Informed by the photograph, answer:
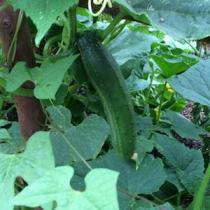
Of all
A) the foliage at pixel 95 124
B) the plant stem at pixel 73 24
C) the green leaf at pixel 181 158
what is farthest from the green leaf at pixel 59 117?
the green leaf at pixel 181 158

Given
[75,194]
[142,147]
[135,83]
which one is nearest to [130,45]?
[135,83]

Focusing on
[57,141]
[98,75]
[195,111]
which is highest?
[98,75]

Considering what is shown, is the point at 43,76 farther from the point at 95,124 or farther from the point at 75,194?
the point at 75,194

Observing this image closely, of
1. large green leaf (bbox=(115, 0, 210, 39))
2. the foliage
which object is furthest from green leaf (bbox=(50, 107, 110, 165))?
large green leaf (bbox=(115, 0, 210, 39))

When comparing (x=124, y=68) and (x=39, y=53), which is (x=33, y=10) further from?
(x=124, y=68)

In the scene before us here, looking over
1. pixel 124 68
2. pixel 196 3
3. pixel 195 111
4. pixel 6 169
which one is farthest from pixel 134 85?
pixel 6 169

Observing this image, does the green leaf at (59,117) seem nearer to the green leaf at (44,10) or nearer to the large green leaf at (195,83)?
the large green leaf at (195,83)

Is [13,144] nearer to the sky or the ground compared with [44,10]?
nearer to the ground

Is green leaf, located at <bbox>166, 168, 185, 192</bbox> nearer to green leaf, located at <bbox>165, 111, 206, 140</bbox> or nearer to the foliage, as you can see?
the foliage
